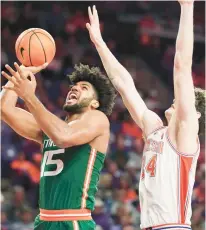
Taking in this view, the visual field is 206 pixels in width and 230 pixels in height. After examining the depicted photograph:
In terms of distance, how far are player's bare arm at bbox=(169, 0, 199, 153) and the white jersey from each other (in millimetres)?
105

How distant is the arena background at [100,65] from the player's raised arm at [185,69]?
5637 millimetres

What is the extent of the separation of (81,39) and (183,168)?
10.5 metres

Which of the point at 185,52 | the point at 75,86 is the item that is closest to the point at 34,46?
the point at 75,86

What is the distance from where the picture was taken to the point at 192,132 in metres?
4.22

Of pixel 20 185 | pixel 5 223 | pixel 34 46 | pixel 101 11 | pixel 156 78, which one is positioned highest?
pixel 101 11

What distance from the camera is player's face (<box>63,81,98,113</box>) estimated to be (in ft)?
16.1

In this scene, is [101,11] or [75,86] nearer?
[75,86]

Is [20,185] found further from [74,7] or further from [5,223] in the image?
[74,7]

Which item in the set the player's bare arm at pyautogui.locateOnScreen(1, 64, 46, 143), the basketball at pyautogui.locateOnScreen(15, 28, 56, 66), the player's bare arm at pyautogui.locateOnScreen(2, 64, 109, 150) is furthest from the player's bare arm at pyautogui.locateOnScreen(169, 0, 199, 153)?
the player's bare arm at pyautogui.locateOnScreen(1, 64, 46, 143)

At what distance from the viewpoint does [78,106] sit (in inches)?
194

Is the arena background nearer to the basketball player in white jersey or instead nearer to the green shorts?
the green shorts

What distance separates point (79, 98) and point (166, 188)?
3.79 feet

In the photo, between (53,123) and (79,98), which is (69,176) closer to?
(53,123)

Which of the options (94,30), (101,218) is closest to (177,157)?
(94,30)
